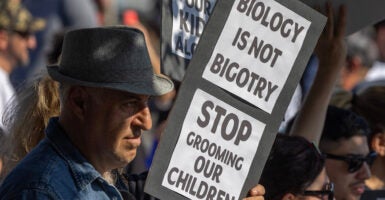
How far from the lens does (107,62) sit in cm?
416

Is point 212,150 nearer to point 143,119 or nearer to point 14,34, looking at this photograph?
point 143,119

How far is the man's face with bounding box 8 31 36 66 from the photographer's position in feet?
28.7

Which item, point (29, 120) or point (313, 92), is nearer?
point (29, 120)

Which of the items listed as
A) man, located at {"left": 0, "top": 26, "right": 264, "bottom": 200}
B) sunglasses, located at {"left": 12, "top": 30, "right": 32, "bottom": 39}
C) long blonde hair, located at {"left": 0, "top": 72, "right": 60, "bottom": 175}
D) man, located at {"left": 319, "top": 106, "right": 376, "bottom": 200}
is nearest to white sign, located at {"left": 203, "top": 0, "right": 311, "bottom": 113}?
man, located at {"left": 0, "top": 26, "right": 264, "bottom": 200}

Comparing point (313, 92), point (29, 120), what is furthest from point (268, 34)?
point (313, 92)

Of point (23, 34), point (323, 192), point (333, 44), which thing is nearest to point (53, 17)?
point (23, 34)

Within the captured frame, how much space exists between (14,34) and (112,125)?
486 cm

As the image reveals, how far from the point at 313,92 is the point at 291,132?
24 centimetres

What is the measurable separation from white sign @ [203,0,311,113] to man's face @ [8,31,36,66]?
4.45 metres

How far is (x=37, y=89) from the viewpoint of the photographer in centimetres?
518

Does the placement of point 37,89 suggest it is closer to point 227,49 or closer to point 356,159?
point 227,49

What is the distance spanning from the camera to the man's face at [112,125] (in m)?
4.12

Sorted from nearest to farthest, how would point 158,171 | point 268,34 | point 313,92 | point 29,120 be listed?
point 158,171, point 268,34, point 29,120, point 313,92

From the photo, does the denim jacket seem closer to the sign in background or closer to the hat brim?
the hat brim
